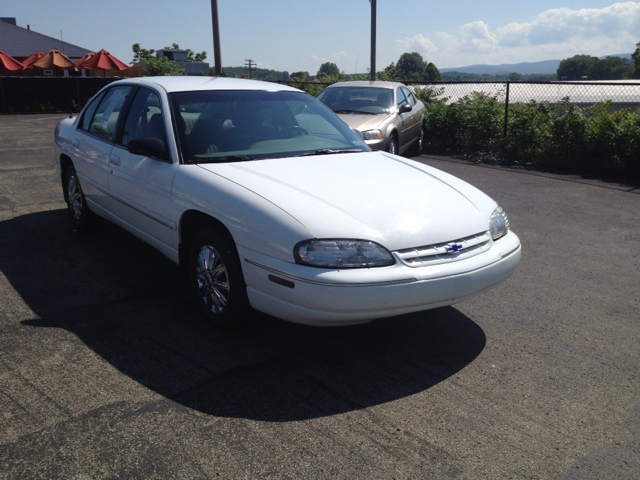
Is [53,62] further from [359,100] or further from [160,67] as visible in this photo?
[359,100]

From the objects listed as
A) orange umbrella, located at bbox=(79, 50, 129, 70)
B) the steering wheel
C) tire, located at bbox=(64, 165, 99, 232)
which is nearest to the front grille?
the steering wheel

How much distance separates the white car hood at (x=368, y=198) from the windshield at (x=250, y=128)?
8.5 inches

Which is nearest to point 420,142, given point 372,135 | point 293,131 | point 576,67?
point 372,135

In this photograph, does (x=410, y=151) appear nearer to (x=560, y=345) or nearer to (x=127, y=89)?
(x=127, y=89)

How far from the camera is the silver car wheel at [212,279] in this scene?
12.7ft

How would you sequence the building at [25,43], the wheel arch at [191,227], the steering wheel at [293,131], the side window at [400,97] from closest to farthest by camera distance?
the wheel arch at [191,227]
the steering wheel at [293,131]
the side window at [400,97]
the building at [25,43]

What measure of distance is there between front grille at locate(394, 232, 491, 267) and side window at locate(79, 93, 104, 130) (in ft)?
13.0

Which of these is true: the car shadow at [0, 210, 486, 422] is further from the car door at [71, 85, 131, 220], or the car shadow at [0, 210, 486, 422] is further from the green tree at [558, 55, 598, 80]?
the green tree at [558, 55, 598, 80]

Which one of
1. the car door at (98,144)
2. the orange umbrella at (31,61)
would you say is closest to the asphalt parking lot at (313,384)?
the car door at (98,144)

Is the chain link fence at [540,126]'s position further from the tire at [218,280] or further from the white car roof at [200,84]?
the tire at [218,280]

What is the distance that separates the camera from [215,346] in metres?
3.83

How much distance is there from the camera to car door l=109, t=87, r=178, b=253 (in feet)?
14.2

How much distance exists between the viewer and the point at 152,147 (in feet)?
14.0

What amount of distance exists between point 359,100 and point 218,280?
8.08m
